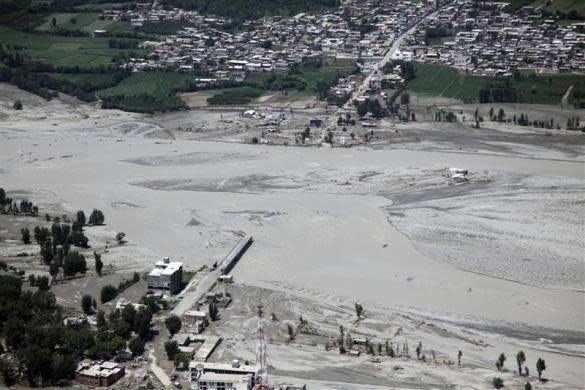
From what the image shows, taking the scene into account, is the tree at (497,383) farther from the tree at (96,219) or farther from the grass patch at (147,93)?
the grass patch at (147,93)

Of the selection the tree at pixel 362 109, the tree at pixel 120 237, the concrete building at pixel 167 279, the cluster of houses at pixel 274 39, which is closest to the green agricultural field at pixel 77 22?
the cluster of houses at pixel 274 39

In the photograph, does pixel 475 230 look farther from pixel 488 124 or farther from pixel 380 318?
pixel 488 124

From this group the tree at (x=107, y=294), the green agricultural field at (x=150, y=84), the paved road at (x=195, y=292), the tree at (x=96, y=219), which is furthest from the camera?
the green agricultural field at (x=150, y=84)

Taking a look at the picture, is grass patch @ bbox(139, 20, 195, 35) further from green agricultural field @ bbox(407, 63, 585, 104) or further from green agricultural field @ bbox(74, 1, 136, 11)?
green agricultural field @ bbox(407, 63, 585, 104)

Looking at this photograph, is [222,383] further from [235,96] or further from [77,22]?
[77,22]

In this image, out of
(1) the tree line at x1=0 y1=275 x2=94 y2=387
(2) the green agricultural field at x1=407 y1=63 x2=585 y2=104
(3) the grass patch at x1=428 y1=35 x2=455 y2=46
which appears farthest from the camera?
(3) the grass patch at x1=428 y1=35 x2=455 y2=46

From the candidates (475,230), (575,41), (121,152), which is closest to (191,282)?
Answer: (475,230)

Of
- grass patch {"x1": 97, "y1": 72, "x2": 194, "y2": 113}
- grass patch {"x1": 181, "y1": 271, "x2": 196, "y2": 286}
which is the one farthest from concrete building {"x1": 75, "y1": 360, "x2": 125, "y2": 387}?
grass patch {"x1": 97, "y1": 72, "x2": 194, "y2": 113}
